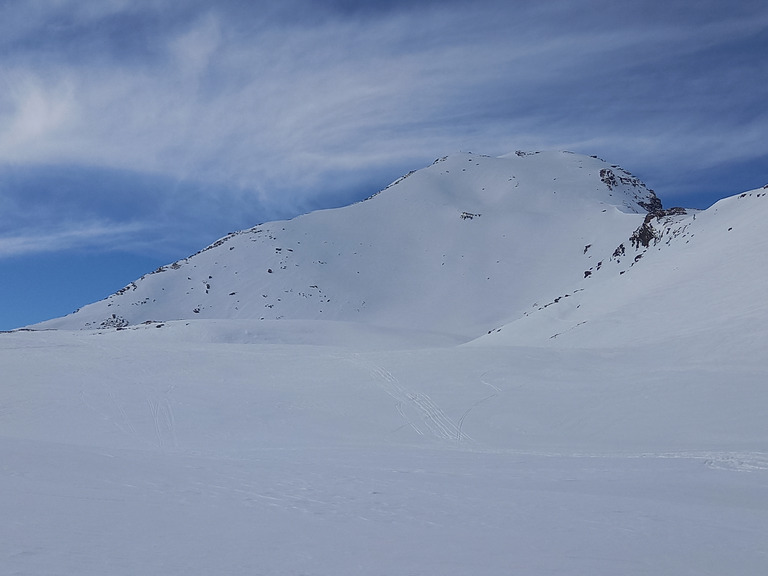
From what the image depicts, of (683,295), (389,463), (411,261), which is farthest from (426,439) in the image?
(411,261)

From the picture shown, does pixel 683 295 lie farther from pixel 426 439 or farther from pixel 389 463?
pixel 389 463

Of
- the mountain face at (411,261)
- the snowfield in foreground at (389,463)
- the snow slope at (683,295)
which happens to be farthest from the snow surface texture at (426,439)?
the mountain face at (411,261)

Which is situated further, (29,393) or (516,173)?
(516,173)

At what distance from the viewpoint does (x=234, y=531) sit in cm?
661

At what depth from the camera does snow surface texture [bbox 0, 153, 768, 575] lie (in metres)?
6.22

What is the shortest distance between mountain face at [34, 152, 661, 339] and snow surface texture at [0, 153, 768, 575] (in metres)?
18.7

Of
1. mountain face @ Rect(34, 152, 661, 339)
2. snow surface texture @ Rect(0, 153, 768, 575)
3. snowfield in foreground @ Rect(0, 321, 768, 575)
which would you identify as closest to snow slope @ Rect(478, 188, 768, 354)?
snow surface texture @ Rect(0, 153, 768, 575)

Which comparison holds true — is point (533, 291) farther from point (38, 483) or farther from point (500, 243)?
point (38, 483)

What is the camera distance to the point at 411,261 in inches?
3187

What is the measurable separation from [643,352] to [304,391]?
41.3 feet

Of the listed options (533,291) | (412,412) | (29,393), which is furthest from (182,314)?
(412,412)

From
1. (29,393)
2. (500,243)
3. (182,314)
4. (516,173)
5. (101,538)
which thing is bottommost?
(101,538)

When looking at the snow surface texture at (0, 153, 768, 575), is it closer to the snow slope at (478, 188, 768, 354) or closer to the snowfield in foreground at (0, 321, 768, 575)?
the snowfield in foreground at (0, 321, 768, 575)

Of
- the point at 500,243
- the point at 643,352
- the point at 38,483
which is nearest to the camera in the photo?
the point at 38,483
